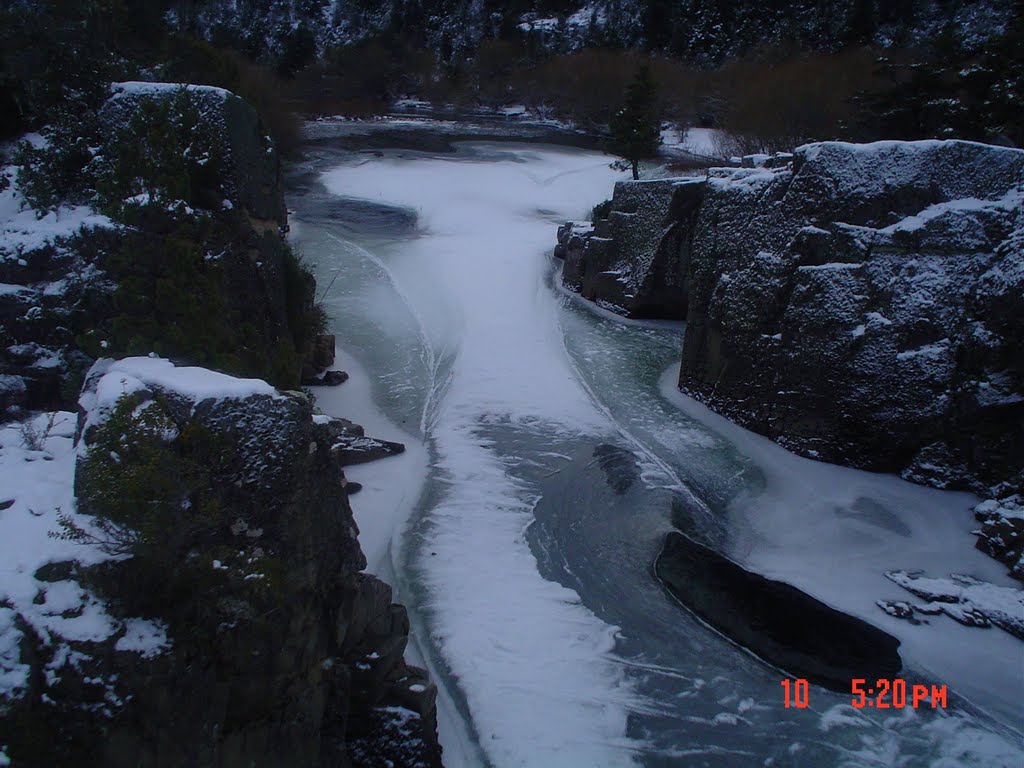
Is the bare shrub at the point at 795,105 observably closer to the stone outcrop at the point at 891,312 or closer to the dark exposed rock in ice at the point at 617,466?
the stone outcrop at the point at 891,312

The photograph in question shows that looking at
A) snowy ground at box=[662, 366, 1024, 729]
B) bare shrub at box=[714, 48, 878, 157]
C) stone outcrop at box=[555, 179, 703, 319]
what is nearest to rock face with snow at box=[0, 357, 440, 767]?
snowy ground at box=[662, 366, 1024, 729]

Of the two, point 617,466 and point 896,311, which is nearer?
point 896,311

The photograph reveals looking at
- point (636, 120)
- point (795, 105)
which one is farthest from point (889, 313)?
point (795, 105)

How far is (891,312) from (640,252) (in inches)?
270

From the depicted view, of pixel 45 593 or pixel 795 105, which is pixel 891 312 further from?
pixel 795 105

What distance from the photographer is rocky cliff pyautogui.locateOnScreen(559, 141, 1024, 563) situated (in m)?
7.68

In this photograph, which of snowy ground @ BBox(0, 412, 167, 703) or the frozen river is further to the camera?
the frozen river

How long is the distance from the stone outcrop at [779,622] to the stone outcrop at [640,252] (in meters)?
7.97

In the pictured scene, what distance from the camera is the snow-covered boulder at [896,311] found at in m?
7.70

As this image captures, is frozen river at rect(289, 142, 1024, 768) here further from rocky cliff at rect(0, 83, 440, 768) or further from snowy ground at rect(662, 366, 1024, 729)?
rocky cliff at rect(0, 83, 440, 768)
